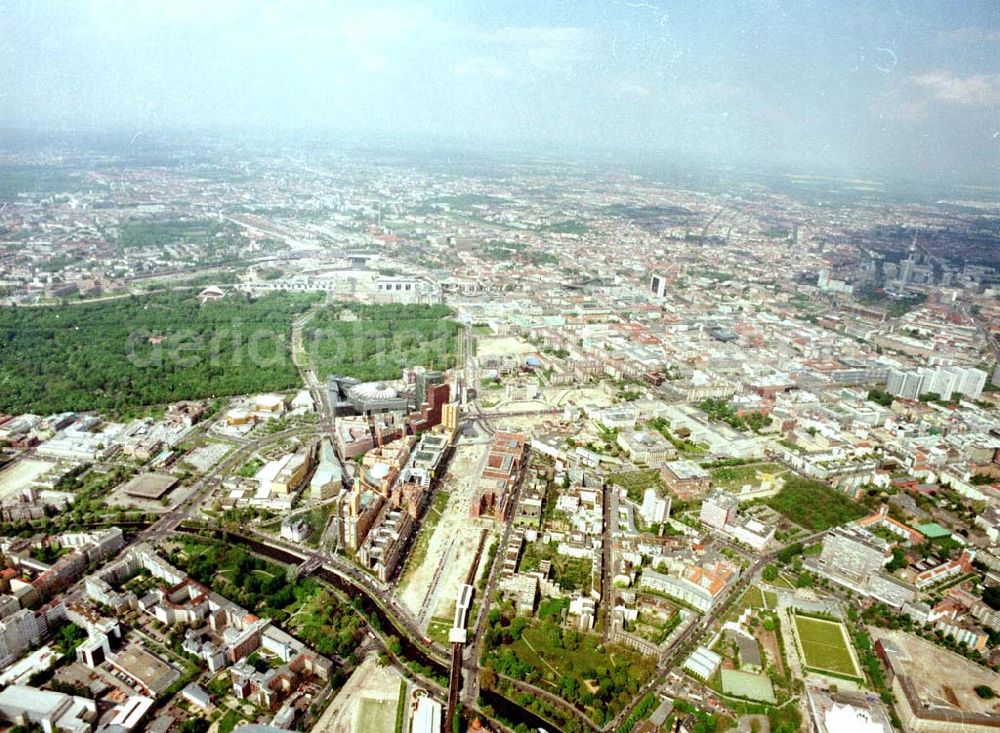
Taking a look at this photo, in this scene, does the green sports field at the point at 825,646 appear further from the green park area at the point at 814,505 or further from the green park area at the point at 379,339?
the green park area at the point at 379,339

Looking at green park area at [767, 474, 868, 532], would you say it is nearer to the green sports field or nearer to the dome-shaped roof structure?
the green sports field

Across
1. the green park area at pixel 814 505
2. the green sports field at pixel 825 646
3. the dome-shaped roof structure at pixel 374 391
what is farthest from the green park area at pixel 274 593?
the green park area at pixel 814 505

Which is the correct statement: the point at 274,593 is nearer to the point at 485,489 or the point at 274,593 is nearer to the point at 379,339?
the point at 485,489

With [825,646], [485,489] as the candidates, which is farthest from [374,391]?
[825,646]

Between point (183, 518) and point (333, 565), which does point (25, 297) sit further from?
point (333, 565)

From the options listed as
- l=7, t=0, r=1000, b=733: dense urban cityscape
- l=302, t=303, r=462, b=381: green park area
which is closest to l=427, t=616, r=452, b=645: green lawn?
l=7, t=0, r=1000, b=733: dense urban cityscape

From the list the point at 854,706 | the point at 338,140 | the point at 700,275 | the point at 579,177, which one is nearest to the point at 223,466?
the point at 854,706

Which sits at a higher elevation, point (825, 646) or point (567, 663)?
point (825, 646)

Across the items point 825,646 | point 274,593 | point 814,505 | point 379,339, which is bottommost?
point 274,593

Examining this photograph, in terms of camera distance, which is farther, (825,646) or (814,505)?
(814,505)
